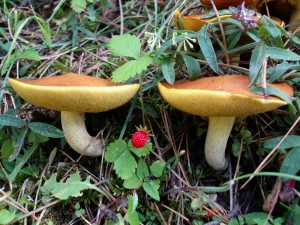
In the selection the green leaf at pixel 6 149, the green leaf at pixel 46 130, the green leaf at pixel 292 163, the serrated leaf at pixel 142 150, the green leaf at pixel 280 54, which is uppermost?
the green leaf at pixel 280 54

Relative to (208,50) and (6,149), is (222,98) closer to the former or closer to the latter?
(208,50)

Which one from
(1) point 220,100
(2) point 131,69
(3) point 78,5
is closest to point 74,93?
(2) point 131,69

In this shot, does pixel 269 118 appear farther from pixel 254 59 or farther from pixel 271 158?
pixel 254 59

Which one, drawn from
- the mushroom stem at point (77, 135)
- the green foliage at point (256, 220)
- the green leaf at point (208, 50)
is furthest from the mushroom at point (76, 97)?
the green foliage at point (256, 220)

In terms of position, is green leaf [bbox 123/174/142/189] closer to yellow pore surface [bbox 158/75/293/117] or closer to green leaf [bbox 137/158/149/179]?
green leaf [bbox 137/158/149/179]

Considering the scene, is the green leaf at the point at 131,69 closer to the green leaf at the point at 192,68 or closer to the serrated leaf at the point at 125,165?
the green leaf at the point at 192,68

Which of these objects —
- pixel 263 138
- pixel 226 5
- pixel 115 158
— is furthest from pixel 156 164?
pixel 226 5
